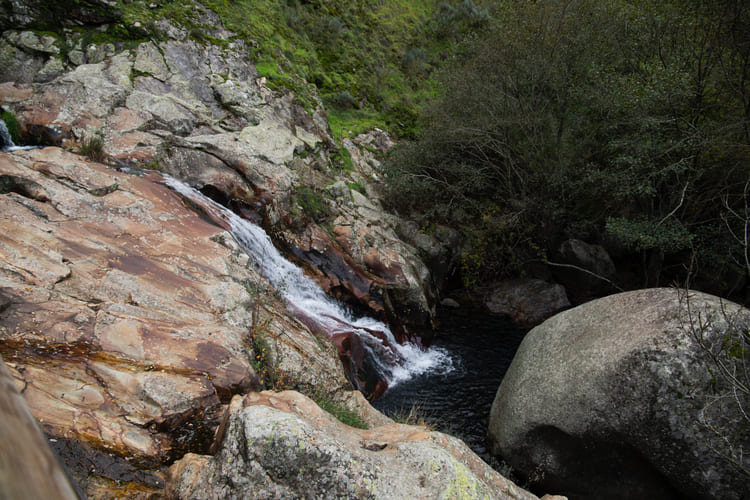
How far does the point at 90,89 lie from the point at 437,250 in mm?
10767

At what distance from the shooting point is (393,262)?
1163 cm

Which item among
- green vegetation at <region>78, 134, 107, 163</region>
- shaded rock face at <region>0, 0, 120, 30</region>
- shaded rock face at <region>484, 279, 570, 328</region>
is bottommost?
shaded rock face at <region>484, 279, 570, 328</region>

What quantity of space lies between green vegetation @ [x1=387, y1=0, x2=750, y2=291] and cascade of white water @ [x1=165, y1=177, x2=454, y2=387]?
5.08 m

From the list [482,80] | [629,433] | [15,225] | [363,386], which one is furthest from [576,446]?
[482,80]

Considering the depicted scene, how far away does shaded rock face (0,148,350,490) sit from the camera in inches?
140

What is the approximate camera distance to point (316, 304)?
927 cm

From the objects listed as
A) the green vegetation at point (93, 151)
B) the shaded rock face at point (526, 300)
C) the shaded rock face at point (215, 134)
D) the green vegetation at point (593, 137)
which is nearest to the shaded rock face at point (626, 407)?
the green vegetation at point (593, 137)

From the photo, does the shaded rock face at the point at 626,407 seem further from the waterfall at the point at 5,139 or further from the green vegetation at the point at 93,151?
the waterfall at the point at 5,139

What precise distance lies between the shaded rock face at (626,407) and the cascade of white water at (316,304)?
9.91ft

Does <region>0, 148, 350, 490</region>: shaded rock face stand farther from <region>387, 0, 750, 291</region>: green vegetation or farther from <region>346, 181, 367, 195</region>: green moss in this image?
<region>387, 0, 750, 291</region>: green vegetation

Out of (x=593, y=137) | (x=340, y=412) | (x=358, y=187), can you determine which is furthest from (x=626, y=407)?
(x=358, y=187)

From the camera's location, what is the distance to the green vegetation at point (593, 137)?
9.88 meters

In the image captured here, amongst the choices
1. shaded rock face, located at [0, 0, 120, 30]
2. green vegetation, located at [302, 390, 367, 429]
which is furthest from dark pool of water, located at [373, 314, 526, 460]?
shaded rock face, located at [0, 0, 120, 30]

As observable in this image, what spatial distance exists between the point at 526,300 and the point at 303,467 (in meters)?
12.0
